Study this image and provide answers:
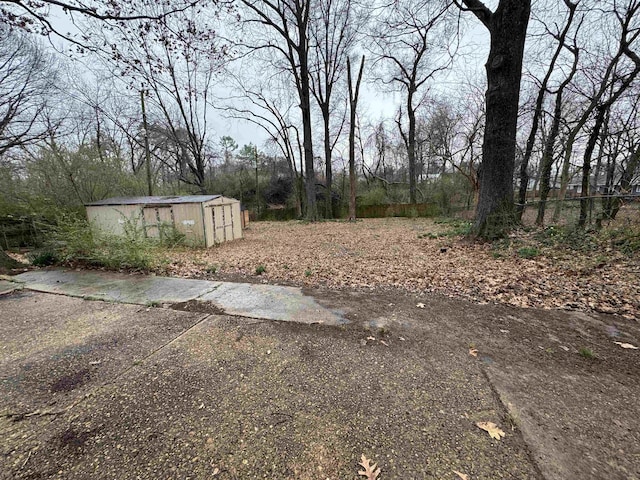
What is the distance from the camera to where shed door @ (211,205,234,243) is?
10.3 metres

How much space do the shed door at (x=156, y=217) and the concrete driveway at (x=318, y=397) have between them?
7.27 m

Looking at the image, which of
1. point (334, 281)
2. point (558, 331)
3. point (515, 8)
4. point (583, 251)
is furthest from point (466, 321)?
point (515, 8)

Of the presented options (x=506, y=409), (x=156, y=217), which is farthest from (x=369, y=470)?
(x=156, y=217)

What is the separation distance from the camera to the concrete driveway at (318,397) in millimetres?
1470

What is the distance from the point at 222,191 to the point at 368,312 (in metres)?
24.3

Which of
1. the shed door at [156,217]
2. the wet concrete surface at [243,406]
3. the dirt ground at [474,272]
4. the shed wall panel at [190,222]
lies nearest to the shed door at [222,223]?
the shed wall panel at [190,222]

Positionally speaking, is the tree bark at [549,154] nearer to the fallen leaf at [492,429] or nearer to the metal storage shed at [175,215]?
the fallen leaf at [492,429]

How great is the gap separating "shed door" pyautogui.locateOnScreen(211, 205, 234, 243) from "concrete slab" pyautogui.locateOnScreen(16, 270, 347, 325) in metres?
5.09

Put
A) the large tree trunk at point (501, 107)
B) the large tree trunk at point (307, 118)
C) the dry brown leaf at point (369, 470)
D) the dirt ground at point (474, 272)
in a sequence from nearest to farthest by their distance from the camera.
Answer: the dry brown leaf at point (369, 470) → the dirt ground at point (474, 272) → the large tree trunk at point (501, 107) → the large tree trunk at point (307, 118)

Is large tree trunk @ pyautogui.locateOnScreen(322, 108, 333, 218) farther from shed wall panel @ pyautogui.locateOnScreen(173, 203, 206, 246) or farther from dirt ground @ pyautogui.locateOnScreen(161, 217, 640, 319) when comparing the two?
dirt ground @ pyautogui.locateOnScreen(161, 217, 640, 319)

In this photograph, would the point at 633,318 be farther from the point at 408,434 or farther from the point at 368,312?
the point at 408,434

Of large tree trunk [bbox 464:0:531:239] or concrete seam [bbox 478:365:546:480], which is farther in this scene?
large tree trunk [bbox 464:0:531:239]

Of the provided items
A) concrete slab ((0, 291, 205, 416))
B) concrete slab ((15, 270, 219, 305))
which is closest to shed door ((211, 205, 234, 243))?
concrete slab ((15, 270, 219, 305))

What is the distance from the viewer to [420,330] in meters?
2.95
